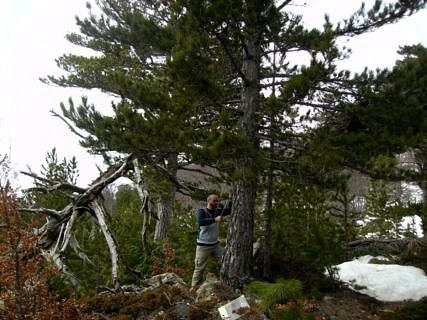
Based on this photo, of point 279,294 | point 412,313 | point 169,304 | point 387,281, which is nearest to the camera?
point 169,304

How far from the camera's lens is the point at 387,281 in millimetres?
9094

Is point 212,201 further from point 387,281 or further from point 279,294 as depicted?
point 387,281

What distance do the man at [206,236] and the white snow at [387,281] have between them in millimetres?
2718

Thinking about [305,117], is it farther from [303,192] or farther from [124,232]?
[124,232]

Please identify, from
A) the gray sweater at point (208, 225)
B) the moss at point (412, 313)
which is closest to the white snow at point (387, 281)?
the moss at point (412, 313)

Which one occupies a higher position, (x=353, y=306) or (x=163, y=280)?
(x=163, y=280)

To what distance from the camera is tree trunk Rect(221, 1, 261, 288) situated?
7.92 metres

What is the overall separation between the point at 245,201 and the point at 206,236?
0.98 metres

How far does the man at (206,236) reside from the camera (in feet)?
26.1

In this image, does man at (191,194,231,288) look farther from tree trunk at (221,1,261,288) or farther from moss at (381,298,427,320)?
moss at (381,298,427,320)

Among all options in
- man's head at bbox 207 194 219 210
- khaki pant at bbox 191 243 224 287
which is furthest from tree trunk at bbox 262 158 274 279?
man's head at bbox 207 194 219 210

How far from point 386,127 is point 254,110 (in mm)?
2394

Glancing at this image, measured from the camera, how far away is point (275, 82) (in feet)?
28.4

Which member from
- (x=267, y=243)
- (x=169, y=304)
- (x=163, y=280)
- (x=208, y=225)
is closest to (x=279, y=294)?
(x=169, y=304)
